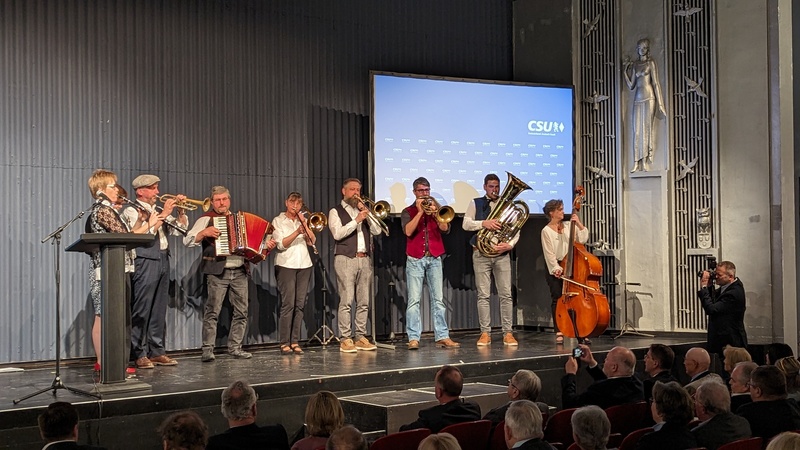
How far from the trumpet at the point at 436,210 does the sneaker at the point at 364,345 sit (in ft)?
4.61

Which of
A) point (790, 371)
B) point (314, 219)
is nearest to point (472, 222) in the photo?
point (314, 219)

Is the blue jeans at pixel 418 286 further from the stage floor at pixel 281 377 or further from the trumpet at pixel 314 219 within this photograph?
the trumpet at pixel 314 219

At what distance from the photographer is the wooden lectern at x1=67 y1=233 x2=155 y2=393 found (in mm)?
6195

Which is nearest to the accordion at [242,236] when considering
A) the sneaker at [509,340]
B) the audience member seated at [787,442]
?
the sneaker at [509,340]

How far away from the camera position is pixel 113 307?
20.5 feet

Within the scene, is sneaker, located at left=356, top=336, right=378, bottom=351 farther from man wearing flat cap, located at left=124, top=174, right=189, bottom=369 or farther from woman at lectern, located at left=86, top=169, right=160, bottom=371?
woman at lectern, located at left=86, top=169, right=160, bottom=371

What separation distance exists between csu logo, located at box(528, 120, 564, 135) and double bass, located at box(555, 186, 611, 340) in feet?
6.13

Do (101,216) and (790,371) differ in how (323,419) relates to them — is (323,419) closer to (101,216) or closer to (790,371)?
(101,216)

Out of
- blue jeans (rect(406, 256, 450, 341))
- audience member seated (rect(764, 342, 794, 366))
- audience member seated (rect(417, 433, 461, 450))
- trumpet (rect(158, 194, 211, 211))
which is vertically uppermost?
trumpet (rect(158, 194, 211, 211))

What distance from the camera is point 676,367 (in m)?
9.16

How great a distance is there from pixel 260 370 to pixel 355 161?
11.1 ft

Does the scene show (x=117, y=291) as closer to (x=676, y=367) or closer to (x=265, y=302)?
(x=265, y=302)

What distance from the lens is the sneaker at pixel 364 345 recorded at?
→ 896 centimetres

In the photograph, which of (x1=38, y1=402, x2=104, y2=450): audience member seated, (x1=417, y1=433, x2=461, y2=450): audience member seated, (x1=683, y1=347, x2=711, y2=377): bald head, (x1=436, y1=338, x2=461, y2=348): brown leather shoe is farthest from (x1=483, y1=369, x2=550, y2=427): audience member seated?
(x1=436, y1=338, x2=461, y2=348): brown leather shoe
